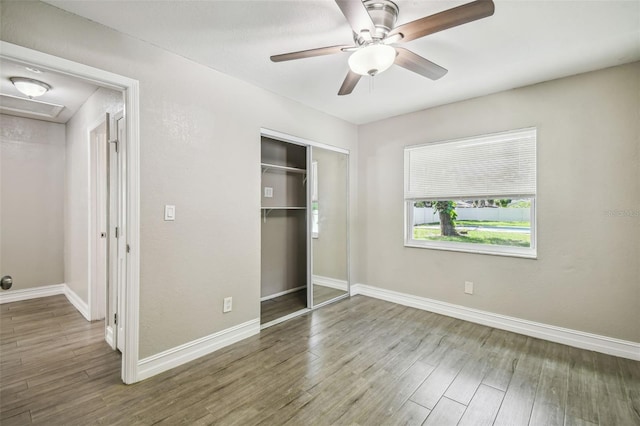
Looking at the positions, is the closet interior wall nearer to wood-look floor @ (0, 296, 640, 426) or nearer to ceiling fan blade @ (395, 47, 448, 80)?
wood-look floor @ (0, 296, 640, 426)

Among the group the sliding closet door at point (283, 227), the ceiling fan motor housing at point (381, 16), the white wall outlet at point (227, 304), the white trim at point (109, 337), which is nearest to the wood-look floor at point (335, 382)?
the white trim at point (109, 337)

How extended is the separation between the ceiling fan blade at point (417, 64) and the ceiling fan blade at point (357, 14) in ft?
1.04

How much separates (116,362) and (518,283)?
3.88 m

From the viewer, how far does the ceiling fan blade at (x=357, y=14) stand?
4.71 ft

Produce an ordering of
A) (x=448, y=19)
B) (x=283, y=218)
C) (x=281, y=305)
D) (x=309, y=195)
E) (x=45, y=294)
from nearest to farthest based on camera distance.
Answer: (x=448, y=19) < (x=309, y=195) < (x=281, y=305) < (x=45, y=294) < (x=283, y=218)

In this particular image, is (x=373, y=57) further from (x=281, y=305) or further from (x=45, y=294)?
(x=45, y=294)

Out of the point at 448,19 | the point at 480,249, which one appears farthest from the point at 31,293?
the point at 480,249

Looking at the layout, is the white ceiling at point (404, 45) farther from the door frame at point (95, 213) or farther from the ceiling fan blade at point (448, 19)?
the door frame at point (95, 213)

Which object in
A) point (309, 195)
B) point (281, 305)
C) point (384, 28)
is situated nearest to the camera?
point (384, 28)

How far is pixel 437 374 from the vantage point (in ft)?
7.38

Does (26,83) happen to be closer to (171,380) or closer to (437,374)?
(171,380)

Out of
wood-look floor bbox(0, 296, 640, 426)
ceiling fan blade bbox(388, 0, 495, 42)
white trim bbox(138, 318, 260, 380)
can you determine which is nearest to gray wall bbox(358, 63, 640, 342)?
wood-look floor bbox(0, 296, 640, 426)

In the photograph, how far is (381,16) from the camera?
1.77m

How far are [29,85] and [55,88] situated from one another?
0.87ft
